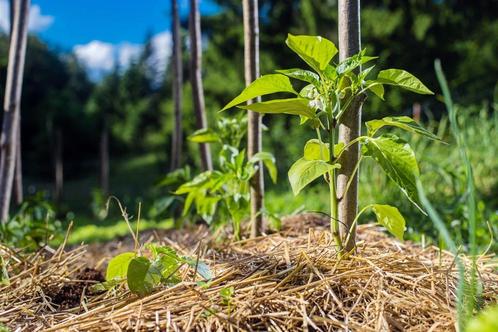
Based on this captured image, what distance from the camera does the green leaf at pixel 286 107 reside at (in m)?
1.12

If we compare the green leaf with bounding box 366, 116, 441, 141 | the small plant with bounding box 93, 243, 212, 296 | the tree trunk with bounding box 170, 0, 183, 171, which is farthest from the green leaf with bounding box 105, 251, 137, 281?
the tree trunk with bounding box 170, 0, 183, 171

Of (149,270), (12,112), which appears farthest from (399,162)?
(12,112)

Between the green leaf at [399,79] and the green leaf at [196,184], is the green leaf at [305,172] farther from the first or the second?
the green leaf at [196,184]

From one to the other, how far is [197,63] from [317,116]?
178cm

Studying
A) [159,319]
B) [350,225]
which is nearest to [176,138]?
[350,225]

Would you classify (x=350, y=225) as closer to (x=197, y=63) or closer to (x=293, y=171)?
(x=293, y=171)

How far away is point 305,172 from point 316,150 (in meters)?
0.24

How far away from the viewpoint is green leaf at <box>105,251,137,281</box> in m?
1.25

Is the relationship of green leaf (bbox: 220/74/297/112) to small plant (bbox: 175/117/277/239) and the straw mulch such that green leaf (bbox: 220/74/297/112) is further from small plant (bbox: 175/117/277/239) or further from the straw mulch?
small plant (bbox: 175/117/277/239)

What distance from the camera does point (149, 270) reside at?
3.81ft

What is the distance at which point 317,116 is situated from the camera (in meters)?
1.20

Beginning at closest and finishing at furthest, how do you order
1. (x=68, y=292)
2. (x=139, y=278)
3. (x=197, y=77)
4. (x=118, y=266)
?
1. (x=139, y=278)
2. (x=118, y=266)
3. (x=68, y=292)
4. (x=197, y=77)

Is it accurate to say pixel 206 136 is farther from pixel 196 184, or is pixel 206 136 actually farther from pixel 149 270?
pixel 149 270

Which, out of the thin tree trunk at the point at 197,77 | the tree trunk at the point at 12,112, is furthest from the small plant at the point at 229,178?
the tree trunk at the point at 12,112
